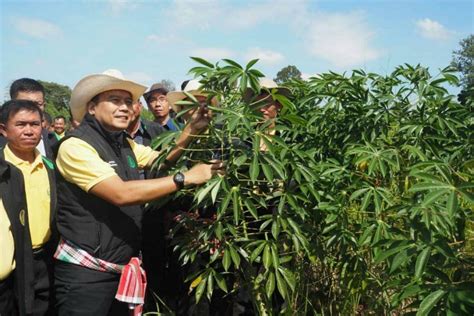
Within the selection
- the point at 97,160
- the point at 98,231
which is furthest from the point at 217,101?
the point at 98,231

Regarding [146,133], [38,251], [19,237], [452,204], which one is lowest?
[38,251]

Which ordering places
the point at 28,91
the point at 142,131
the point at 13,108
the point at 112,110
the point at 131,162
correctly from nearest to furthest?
the point at 112,110
the point at 131,162
the point at 13,108
the point at 28,91
the point at 142,131

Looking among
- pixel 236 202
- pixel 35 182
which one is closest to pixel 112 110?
pixel 35 182

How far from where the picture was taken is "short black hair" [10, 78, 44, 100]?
138 inches

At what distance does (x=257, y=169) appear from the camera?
181 cm

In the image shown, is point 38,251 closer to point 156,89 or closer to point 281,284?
point 281,284

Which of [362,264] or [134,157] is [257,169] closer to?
[134,157]

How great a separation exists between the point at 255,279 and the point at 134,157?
0.88 metres

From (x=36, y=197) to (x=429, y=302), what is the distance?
198 cm

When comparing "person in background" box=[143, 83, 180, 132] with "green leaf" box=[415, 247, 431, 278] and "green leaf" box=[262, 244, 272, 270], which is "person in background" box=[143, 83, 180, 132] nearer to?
"green leaf" box=[262, 244, 272, 270]

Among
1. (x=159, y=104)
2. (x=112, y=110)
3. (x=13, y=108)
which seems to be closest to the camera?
(x=112, y=110)

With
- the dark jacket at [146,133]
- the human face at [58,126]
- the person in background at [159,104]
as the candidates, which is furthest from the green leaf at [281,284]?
the human face at [58,126]

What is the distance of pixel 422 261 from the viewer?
1383mm

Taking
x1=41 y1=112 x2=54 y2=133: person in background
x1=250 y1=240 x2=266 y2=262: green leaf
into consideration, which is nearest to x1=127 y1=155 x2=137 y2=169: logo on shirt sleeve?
x1=250 y1=240 x2=266 y2=262: green leaf
